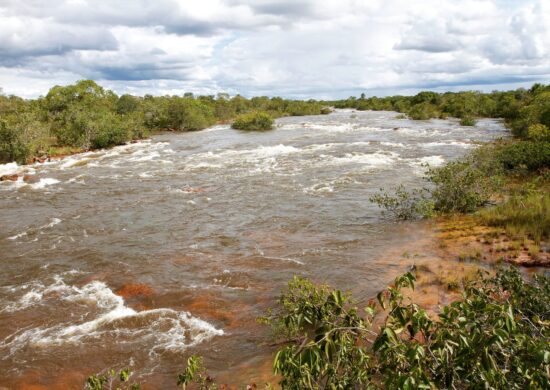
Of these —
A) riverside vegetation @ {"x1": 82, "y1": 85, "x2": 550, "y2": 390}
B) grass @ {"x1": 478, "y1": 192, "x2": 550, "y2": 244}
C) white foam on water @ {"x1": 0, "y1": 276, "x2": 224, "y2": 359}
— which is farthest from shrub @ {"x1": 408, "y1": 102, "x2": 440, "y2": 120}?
white foam on water @ {"x1": 0, "y1": 276, "x2": 224, "y2": 359}

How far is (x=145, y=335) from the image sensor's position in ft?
29.0

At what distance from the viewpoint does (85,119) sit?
37.1m

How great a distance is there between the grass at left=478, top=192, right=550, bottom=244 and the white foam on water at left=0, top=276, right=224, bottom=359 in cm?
937

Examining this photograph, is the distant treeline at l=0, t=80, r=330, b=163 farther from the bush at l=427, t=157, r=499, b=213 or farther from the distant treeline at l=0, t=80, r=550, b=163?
the bush at l=427, t=157, r=499, b=213

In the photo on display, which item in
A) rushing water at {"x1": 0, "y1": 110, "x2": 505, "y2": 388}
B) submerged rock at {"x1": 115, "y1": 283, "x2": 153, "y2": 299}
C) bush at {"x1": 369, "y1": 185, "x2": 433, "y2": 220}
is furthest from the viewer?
bush at {"x1": 369, "y1": 185, "x2": 433, "y2": 220}

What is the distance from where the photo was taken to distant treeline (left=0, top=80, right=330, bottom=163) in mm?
29672

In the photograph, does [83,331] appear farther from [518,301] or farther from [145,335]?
[518,301]

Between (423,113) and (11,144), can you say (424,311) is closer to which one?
(11,144)

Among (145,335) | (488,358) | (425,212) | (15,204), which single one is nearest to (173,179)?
(15,204)

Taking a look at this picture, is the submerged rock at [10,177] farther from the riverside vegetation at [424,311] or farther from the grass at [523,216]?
the grass at [523,216]

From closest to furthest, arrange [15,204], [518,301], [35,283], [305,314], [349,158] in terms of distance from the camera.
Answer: [305,314] < [518,301] < [35,283] < [15,204] < [349,158]

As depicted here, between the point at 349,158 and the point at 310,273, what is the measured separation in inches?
746

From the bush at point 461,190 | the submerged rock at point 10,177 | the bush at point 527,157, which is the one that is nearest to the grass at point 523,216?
the bush at point 461,190

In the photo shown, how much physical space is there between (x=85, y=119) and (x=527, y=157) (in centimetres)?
3352
